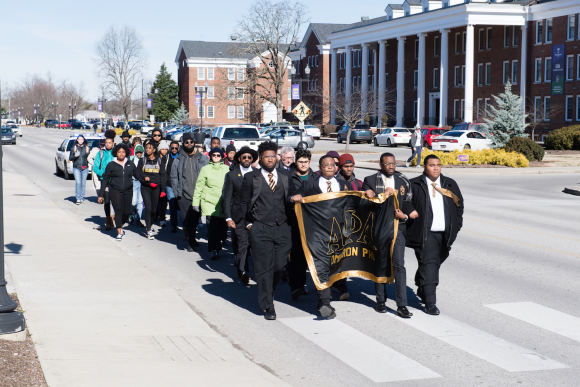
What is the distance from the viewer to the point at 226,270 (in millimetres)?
10758

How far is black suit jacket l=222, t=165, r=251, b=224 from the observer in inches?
368

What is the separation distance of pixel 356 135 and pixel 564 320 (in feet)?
178

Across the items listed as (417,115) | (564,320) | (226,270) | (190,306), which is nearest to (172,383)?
(190,306)

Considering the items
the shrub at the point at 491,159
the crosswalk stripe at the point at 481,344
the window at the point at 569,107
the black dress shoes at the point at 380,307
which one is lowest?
the crosswalk stripe at the point at 481,344

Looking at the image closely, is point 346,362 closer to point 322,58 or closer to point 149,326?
point 149,326

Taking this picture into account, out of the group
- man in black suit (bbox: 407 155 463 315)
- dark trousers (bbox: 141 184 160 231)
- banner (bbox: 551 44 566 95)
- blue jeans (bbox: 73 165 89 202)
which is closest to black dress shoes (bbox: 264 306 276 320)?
man in black suit (bbox: 407 155 463 315)

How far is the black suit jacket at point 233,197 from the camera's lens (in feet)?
30.7

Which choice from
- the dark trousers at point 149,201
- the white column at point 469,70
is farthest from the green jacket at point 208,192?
the white column at point 469,70

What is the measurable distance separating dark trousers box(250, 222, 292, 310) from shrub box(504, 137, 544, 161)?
95.2 feet

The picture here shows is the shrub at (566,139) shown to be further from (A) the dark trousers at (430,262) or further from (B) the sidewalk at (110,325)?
(A) the dark trousers at (430,262)

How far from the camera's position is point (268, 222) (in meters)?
7.99

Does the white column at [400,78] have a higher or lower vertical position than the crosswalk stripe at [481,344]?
higher

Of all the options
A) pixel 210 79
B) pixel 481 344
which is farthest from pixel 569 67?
pixel 210 79

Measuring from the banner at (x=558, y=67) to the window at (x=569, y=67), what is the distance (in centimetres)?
40
